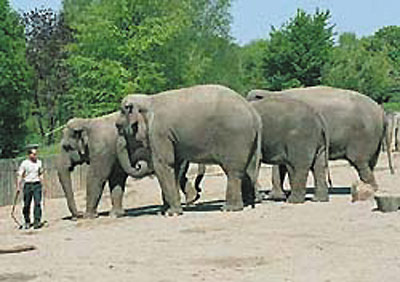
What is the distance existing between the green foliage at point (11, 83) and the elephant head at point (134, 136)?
2971 cm

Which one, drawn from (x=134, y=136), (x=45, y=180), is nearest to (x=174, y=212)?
(x=134, y=136)

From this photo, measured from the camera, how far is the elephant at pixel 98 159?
21.3 meters

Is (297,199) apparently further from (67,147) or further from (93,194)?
(67,147)

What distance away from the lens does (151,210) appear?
23.0 meters

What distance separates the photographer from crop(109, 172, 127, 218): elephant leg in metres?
21.7

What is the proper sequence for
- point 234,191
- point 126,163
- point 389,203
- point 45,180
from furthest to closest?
point 45,180 → point 126,163 → point 234,191 → point 389,203

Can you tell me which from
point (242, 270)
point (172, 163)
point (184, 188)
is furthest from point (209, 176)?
point (242, 270)

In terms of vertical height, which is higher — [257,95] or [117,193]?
[257,95]

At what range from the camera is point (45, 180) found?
112 ft

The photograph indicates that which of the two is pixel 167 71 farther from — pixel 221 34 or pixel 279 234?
pixel 279 234

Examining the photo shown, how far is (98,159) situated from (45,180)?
13.0 metres

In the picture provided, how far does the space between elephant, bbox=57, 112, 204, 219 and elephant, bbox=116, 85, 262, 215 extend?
2.88ft

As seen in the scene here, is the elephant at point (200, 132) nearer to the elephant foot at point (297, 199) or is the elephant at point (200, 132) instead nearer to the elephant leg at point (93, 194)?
the elephant foot at point (297, 199)

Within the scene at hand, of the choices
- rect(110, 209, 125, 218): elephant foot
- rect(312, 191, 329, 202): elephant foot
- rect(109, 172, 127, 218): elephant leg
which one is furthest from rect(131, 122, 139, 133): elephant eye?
rect(312, 191, 329, 202): elephant foot
